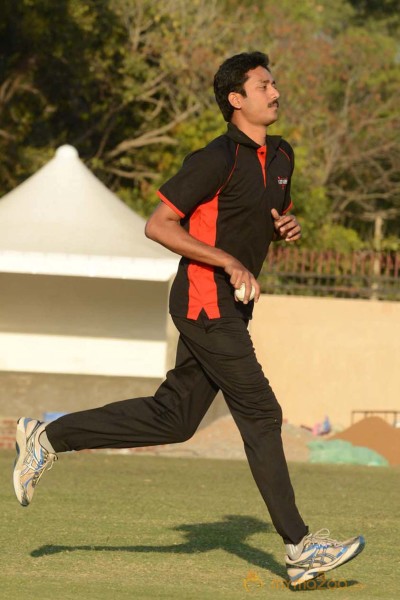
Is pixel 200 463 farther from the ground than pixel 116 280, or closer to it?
closer to it

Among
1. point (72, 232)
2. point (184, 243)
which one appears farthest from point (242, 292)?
point (72, 232)

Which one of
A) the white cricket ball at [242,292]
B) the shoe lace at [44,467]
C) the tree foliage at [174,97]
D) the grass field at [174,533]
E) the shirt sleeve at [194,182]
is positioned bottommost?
the grass field at [174,533]

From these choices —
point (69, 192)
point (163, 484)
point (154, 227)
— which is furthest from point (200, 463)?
point (154, 227)

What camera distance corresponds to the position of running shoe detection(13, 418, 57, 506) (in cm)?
553

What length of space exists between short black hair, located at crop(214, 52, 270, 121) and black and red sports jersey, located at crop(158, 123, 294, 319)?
155mm

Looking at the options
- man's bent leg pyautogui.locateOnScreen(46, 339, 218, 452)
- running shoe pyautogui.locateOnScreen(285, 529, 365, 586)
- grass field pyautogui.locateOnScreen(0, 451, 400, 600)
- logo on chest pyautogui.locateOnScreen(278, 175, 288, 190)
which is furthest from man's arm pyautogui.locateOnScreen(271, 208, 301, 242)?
grass field pyautogui.locateOnScreen(0, 451, 400, 600)

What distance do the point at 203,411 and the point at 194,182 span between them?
1003 millimetres

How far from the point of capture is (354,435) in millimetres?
15328

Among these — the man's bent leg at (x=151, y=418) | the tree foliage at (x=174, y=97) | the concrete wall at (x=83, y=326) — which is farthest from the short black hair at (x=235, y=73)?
the tree foliage at (x=174, y=97)

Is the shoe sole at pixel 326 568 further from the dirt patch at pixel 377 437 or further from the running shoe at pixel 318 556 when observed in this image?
the dirt patch at pixel 377 437

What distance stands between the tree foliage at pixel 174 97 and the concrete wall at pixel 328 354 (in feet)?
14.7

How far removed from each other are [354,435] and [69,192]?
4.31 metres

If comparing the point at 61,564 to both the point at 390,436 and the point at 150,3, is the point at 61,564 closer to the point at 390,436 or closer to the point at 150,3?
the point at 390,436

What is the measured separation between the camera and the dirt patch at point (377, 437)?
47.0ft
